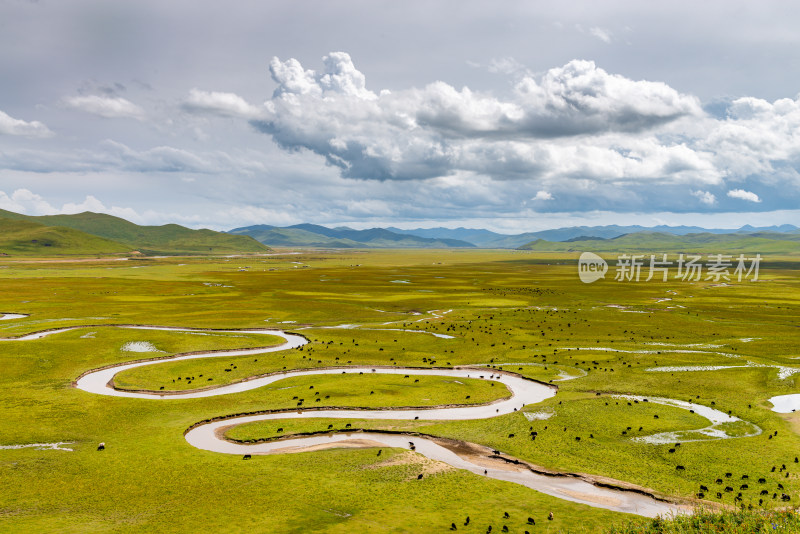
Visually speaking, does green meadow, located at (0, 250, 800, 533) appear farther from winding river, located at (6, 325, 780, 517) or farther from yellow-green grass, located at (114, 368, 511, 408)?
winding river, located at (6, 325, 780, 517)

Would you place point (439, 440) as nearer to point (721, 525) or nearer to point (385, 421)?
point (385, 421)

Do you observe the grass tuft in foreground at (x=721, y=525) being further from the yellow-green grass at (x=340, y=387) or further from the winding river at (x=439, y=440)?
the yellow-green grass at (x=340, y=387)

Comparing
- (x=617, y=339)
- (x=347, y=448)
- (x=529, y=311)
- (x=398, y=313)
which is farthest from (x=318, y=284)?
(x=347, y=448)

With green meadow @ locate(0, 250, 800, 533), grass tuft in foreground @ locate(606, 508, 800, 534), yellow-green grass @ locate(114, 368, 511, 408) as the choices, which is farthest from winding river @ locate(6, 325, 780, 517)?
grass tuft in foreground @ locate(606, 508, 800, 534)

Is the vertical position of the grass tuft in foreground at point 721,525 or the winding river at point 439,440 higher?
the grass tuft in foreground at point 721,525

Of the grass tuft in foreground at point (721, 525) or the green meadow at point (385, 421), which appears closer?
the grass tuft in foreground at point (721, 525)

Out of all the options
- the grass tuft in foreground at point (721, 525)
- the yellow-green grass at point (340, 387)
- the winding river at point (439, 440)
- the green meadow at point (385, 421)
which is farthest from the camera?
the yellow-green grass at point (340, 387)

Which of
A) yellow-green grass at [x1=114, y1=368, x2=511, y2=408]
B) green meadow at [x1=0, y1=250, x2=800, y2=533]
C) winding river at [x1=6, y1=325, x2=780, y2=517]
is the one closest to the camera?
green meadow at [x1=0, y1=250, x2=800, y2=533]

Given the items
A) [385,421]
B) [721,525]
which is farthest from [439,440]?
[721,525]

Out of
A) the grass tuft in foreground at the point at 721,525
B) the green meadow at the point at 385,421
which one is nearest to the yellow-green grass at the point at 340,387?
the green meadow at the point at 385,421
